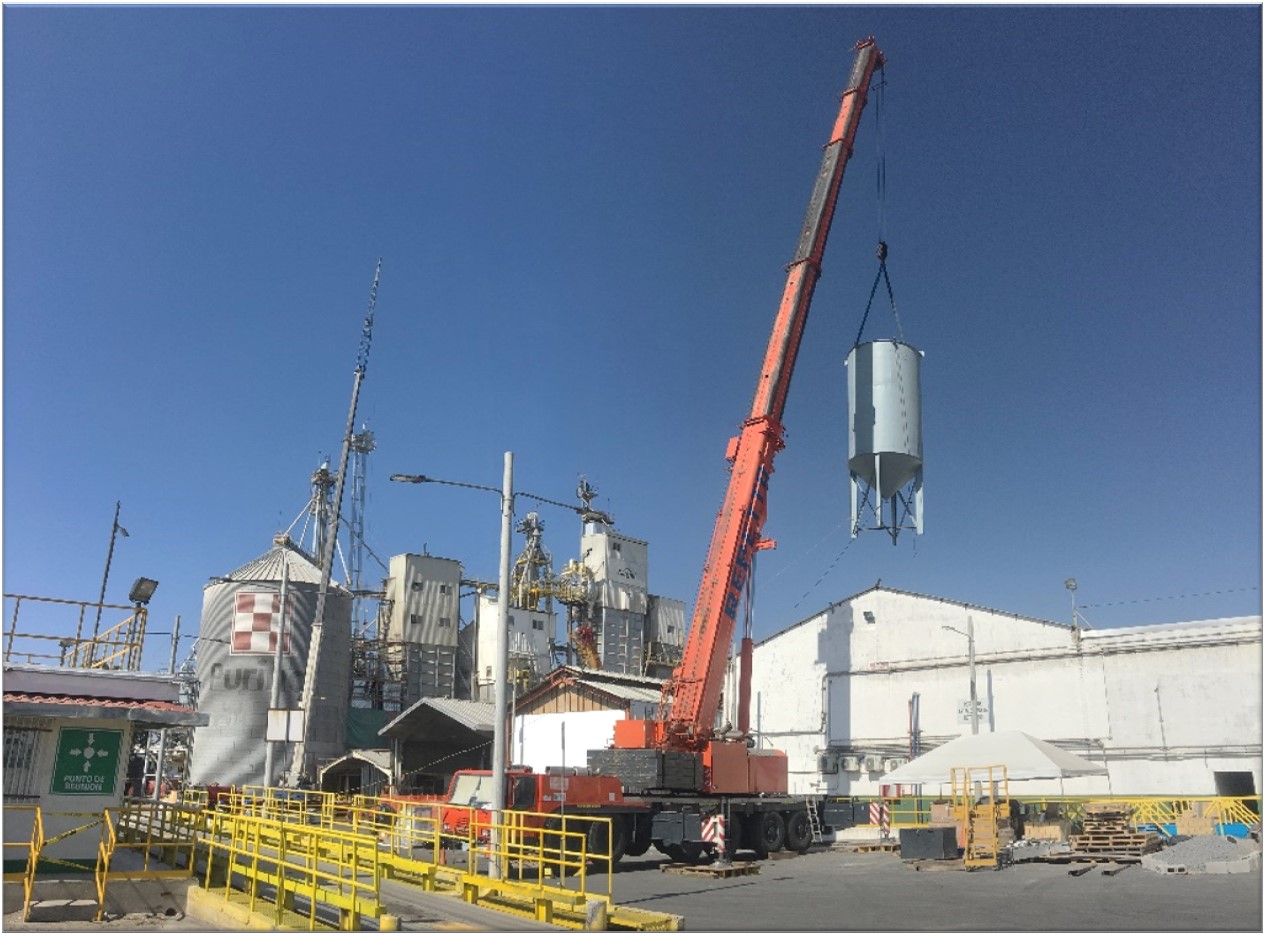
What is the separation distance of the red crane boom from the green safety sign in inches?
572

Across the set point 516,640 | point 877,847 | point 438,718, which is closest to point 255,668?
point 438,718

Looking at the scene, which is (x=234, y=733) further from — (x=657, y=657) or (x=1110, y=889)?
(x=1110, y=889)

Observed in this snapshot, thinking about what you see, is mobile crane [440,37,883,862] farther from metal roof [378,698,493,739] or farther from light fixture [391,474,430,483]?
metal roof [378,698,493,739]

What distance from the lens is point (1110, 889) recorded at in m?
20.8

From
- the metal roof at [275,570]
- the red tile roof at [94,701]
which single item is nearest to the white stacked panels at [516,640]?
the metal roof at [275,570]

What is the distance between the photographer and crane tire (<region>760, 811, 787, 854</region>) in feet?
97.6

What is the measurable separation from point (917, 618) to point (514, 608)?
100 feet

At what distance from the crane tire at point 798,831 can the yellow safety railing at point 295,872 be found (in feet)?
49.9

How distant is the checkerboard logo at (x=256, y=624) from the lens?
50.5 m

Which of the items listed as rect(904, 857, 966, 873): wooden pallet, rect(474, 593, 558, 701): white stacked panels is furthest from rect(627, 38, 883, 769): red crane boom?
rect(474, 593, 558, 701): white stacked panels

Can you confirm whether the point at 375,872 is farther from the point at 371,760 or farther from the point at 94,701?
the point at 371,760

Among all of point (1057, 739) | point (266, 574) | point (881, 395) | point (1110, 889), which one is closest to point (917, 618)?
point (1057, 739)

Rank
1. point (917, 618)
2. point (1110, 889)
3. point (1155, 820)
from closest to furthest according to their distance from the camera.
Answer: point (1110, 889) → point (1155, 820) → point (917, 618)

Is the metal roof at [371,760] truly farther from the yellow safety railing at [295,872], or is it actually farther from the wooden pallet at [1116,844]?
the wooden pallet at [1116,844]
